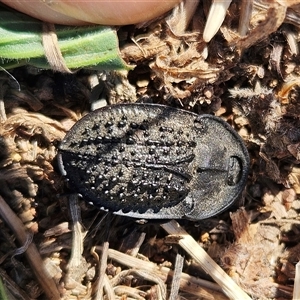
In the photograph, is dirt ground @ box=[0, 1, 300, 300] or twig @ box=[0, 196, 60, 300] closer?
dirt ground @ box=[0, 1, 300, 300]

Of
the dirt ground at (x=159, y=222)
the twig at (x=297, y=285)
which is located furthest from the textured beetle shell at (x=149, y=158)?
the twig at (x=297, y=285)

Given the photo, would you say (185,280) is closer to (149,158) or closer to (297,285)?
(297,285)

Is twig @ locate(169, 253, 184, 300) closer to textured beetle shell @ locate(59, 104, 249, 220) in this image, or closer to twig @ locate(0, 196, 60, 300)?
textured beetle shell @ locate(59, 104, 249, 220)

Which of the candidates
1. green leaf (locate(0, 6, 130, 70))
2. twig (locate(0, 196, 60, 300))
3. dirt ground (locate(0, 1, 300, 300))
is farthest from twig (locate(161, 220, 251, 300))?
green leaf (locate(0, 6, 130, 70))

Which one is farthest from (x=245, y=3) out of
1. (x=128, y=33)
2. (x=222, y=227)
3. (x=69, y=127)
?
(x=222, y=227)

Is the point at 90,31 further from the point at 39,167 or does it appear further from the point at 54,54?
the point at 39,167

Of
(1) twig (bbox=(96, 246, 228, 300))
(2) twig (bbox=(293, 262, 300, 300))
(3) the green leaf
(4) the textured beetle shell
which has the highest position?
(3) the green leaf
